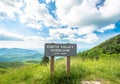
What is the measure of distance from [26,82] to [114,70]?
484cm

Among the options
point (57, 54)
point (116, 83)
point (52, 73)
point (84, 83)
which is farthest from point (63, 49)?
point (116, 83)

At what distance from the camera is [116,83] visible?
934 centimetres

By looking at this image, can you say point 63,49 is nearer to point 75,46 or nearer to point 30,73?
point 75,46

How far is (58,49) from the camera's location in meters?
9.89

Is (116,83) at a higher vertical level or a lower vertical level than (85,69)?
lower

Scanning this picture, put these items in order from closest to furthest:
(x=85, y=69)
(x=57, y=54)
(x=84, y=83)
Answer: (x=84, y=83), (x=57, y=54), (x=85, y=69)

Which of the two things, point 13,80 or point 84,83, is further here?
point 13,80

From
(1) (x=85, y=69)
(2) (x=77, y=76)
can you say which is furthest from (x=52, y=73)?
(1) (x=85, y=69)

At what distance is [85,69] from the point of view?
34.5ft

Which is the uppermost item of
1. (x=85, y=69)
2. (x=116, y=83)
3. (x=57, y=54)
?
(x=57, y=54)

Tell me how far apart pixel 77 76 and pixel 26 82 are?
2.59 m

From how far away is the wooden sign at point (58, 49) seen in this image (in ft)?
32.1

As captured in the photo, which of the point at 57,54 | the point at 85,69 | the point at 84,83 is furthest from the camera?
the point at 85,69

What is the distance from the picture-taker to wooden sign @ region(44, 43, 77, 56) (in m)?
9.79
